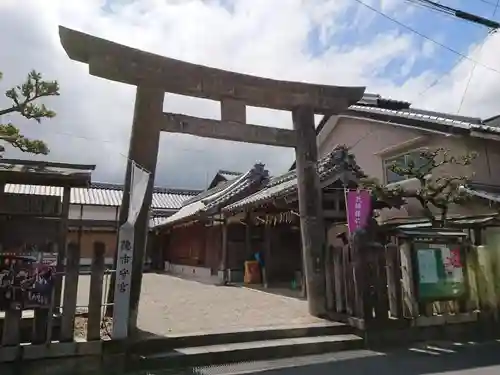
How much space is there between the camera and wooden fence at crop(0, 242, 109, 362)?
4992mm

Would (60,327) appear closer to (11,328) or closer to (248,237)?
(11,328)

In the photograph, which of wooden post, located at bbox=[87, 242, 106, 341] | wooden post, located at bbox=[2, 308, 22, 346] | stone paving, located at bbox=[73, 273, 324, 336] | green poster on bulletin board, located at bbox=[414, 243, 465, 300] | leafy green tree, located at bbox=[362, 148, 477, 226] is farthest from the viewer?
leafy green tree, located at bbox=[362, 148, 477, 226]

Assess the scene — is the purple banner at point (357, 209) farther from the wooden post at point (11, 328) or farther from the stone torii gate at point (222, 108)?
the wooden post at point (11, 328)

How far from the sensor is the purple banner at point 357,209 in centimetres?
764

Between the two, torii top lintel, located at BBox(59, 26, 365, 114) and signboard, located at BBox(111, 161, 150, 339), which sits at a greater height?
torii top lintel, located at BBox(59, 26, 365, 114)

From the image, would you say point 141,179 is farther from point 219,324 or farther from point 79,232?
point 79,232

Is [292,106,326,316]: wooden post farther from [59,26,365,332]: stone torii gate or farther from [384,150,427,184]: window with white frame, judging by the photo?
[384,150,427,184]: window with white frame

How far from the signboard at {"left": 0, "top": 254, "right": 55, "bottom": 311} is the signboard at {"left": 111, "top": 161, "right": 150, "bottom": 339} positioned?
88 cm

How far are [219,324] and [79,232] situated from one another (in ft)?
67.0

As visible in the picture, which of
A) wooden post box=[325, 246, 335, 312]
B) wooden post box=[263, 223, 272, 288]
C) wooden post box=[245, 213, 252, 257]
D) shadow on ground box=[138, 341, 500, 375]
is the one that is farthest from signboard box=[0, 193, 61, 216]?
wooden post box=[245, 213, 252, 257]

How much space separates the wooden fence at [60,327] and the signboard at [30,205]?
956 millimetres

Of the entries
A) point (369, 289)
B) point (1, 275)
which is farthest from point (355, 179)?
point (1, 275)

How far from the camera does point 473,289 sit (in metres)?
7.79

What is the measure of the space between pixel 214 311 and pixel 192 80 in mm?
5082
